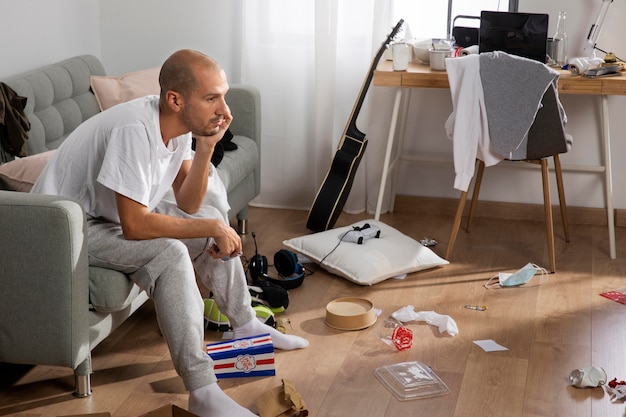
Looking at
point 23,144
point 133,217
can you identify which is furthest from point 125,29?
point 133,217

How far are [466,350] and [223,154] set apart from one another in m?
1.32

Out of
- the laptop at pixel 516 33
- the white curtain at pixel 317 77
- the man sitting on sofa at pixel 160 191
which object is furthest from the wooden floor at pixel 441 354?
the laptop at pixel 516 33

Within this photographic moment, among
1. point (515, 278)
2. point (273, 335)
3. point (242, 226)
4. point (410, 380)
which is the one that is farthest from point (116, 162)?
point (515, 278)

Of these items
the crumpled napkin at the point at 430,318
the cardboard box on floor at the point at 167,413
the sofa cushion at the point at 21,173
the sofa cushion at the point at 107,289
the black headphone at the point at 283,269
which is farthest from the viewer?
the black headphone at the point at 283,269

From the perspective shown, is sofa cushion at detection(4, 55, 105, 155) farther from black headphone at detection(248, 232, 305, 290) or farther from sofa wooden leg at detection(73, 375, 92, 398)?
sofa wooden leg at detection(73, 375, 92, 398)

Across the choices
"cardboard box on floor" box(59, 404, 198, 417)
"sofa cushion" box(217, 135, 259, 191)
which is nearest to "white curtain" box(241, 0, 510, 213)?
"sofa cushion" box(217, 135, 259, 191)

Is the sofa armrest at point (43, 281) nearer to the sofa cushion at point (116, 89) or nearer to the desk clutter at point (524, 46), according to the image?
the sofa cushion at point (116, 89)

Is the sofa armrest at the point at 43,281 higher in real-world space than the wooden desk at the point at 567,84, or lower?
lower

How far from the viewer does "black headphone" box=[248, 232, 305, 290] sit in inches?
135

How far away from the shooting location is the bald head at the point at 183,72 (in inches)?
97.8

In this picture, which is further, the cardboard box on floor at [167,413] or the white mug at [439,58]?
the white mug at [439,58]

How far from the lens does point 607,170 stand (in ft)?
12.7

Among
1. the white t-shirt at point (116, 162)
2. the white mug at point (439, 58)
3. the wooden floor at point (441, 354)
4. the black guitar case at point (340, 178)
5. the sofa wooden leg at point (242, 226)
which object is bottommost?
the wooden floor at point (441, 354)

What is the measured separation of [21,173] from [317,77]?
5.98ft
